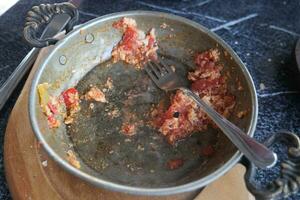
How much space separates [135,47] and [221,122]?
30 centimetres

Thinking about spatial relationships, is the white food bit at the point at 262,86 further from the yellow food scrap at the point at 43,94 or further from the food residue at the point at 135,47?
the yellow food scrap at the point at 43,94

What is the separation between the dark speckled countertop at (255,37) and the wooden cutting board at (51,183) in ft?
0.27

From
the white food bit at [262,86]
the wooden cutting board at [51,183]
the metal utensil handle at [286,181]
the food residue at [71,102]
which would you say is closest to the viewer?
the metal utensil handle at [286,181]

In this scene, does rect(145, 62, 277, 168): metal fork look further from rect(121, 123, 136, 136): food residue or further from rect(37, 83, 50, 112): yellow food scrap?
rect(37, 83, 50, 112): yellow food scrap

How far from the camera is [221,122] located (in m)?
0.78

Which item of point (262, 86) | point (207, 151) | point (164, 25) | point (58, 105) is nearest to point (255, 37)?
point (262, 86)

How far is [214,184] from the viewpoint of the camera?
0.77 metres

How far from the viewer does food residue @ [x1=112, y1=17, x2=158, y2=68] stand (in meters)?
0.97

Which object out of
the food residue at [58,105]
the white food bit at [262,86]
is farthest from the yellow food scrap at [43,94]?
the white food bit at [262,86]

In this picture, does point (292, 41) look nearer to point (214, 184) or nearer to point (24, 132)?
point (214, 184)

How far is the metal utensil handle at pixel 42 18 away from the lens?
2.78 ft

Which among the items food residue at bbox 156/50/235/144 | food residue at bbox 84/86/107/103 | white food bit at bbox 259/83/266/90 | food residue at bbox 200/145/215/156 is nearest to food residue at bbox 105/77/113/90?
food residue at bbox 84/86/107/103

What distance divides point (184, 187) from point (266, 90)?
406mm

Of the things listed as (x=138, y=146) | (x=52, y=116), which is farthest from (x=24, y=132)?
(x=138, y=146)
